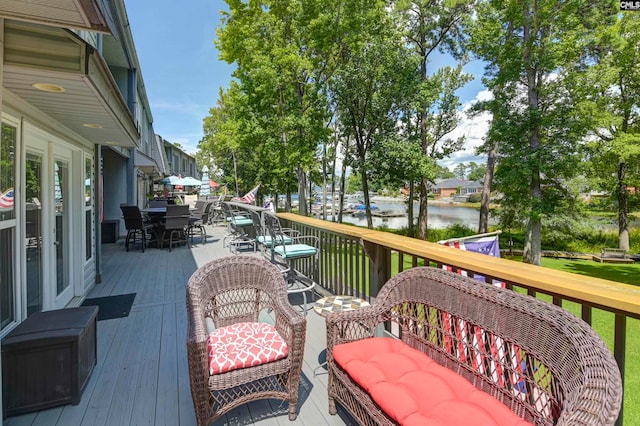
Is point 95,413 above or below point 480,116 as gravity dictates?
below

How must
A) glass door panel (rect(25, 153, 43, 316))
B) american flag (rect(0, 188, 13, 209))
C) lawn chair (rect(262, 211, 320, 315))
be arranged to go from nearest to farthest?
american flag (rect(0, 188, 13, 209)), glass door panel (rect(25, 153, 43, 316)), lawn chair (rect(262, 211, 320, 315))

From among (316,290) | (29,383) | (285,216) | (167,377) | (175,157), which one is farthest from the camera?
(175,157)

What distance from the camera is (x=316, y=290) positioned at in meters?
4.52

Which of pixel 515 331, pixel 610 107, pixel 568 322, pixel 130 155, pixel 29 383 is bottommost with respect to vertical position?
pixel 29 383

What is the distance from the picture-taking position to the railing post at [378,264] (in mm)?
3025

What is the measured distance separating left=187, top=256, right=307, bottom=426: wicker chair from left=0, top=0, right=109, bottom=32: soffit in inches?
62.3

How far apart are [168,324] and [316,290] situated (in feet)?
6.18

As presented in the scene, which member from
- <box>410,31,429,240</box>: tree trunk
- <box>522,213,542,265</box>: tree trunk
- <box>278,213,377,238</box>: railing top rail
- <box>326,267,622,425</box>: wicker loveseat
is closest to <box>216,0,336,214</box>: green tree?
<box>410,31,429,240</box>: tree trunk

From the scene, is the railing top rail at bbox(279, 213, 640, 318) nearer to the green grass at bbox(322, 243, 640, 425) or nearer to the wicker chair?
the wicker chair

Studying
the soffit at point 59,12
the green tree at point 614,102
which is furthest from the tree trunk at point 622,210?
the soffit at point 59,12

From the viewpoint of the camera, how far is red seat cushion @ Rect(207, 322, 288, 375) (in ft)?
6.23

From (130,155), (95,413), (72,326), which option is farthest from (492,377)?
(130,155)

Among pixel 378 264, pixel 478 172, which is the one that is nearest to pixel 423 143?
pixel 378 264

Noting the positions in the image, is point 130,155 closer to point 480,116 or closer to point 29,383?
point 29,383
